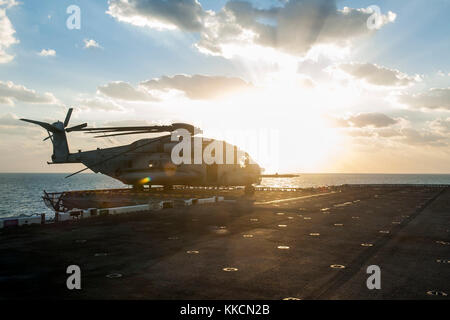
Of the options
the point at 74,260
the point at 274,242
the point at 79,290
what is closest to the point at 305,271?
the point at 274,242

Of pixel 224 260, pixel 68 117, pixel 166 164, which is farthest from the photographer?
pixel 68 117

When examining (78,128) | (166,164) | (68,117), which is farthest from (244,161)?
(68,117)

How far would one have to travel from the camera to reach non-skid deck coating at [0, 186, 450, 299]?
23.7ft

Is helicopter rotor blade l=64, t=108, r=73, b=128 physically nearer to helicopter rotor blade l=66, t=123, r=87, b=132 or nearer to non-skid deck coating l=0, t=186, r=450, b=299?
helicopter rotor blade l=66, t=123, r=87, b=132

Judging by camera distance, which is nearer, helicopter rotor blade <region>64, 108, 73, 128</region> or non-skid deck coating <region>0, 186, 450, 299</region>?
non-skid deck coating <region>0, 186, 450, 299</region>

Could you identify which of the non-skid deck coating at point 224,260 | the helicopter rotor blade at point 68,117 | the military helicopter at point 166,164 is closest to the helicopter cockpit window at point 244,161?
the military helicopter at point 166,164

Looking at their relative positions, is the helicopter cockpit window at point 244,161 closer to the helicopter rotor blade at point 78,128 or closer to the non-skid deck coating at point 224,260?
the helicopter rotor blade at point 78,128

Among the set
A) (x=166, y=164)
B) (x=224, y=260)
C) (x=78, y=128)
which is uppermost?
(x=78, y=128)

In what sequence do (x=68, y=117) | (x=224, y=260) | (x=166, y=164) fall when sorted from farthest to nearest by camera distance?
1. (x=68, y=117)
2. (x=166, y=164)
3. (x=224, y=260)

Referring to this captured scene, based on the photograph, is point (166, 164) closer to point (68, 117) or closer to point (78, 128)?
point (78, 128)

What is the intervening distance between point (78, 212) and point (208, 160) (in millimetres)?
17378

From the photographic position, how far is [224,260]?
390 inches

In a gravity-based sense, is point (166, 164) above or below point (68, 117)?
below

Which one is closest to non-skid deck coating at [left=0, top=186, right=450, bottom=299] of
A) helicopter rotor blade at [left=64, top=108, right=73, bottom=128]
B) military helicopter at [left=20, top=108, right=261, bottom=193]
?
→ military helicopter at [left=20, top=108, right=261, bottom=193]
